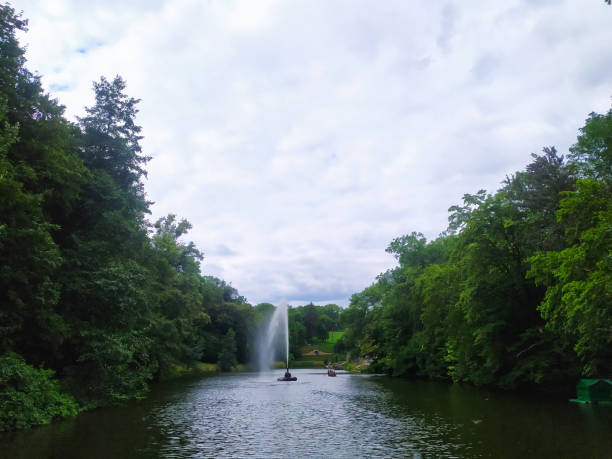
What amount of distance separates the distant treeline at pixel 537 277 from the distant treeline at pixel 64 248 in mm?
22337

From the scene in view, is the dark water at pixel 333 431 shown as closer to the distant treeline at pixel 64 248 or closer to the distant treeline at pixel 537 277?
the distant treeline at pixel 64 248

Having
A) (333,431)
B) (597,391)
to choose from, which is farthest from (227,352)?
(333,431)

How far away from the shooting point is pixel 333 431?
1945cm

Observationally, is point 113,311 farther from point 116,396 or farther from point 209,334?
point 209,334

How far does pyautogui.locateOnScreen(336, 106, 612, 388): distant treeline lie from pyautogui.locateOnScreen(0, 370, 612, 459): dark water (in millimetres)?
4203

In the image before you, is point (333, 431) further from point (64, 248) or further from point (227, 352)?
point (227, 352)

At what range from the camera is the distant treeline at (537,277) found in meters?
21.4

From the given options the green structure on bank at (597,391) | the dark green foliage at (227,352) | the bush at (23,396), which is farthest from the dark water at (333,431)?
the dark green foliage at (227,352)

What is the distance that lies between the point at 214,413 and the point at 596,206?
21.8 meters

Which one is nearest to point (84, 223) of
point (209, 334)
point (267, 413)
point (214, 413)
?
point (214, 413)

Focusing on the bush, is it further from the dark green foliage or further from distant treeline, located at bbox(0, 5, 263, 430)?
the dark green foliage

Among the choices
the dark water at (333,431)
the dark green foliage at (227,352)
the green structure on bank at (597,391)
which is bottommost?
the dark water at (333,431)

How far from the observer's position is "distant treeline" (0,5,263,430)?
20594 mm

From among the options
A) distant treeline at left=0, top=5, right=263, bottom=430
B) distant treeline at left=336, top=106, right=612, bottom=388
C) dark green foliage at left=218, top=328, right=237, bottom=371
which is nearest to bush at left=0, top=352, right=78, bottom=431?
distant treeline at left=0, top=5, right=263, bottom=430
